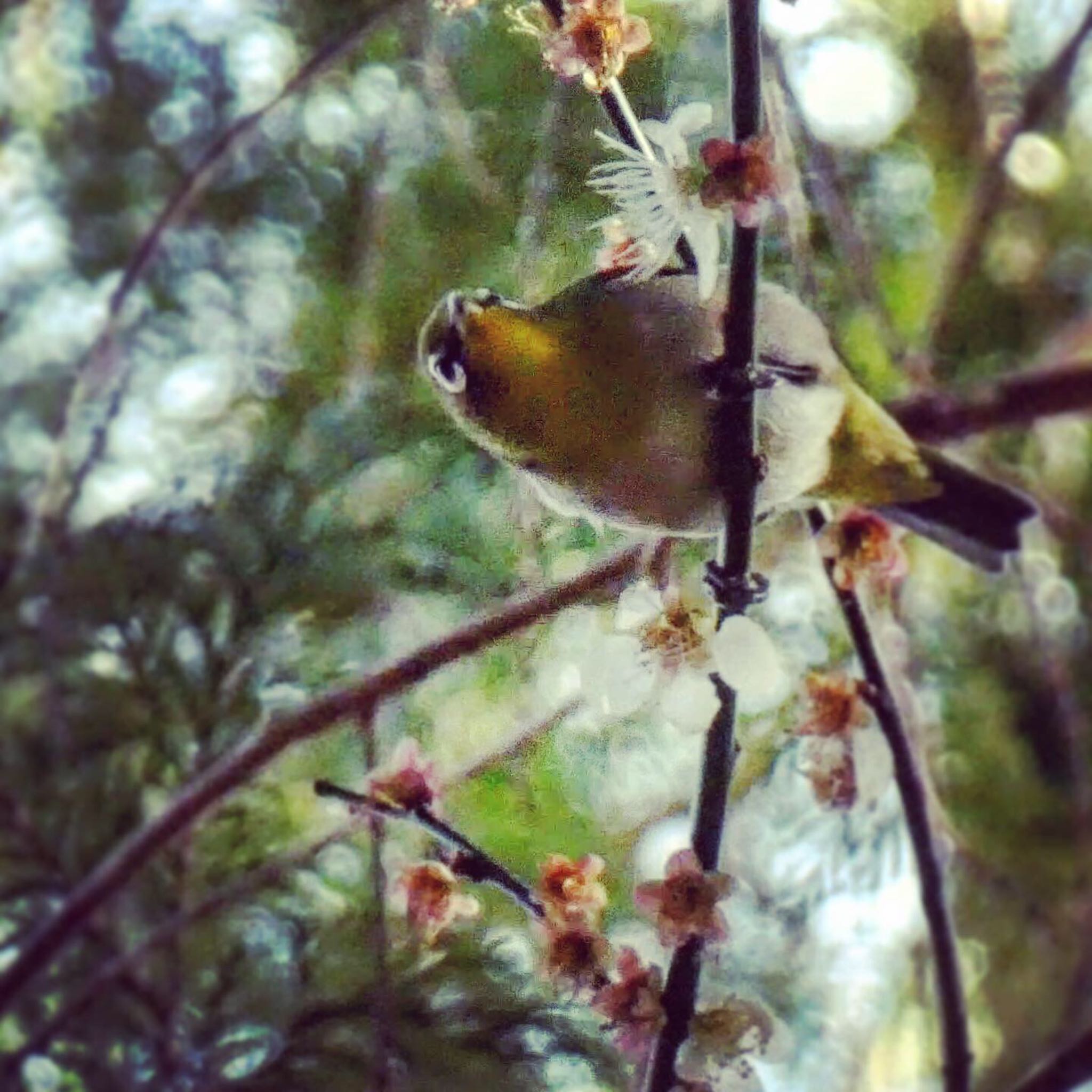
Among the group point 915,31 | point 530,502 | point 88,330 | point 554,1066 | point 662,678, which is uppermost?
point 88,330

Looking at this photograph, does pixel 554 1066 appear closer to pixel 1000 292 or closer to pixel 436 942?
pixel 436 942

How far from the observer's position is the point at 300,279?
75 centimetres

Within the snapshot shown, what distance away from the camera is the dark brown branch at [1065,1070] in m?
0.46

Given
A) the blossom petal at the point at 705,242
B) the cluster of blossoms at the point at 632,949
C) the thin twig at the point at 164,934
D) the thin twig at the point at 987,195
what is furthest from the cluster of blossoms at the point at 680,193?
the thin twig at the point at 164,934

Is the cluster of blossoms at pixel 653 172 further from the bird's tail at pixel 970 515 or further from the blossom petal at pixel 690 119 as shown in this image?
the bird's tail at pixel 970 515

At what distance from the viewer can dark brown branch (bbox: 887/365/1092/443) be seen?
48 centimetres

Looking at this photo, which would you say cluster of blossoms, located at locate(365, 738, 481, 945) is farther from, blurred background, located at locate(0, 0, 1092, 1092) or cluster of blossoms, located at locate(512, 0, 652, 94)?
cluster of blossoms, located at locate(512, 0, 652, 94)

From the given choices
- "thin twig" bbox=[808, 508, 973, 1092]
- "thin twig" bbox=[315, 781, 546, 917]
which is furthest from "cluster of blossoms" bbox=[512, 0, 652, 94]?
"thin twig" bbox=[315, 781, 546, 917]

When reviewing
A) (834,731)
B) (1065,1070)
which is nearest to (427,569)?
(834,731)

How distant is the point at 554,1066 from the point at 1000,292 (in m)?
0.42

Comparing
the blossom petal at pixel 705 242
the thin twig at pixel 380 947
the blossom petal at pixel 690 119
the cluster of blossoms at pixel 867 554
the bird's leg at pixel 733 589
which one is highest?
the blossom petal at pixel 690 119

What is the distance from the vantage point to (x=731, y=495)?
0.49m

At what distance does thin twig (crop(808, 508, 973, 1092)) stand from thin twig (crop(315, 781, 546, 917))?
0.56 feet

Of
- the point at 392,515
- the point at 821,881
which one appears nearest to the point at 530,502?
the point at 392,515
